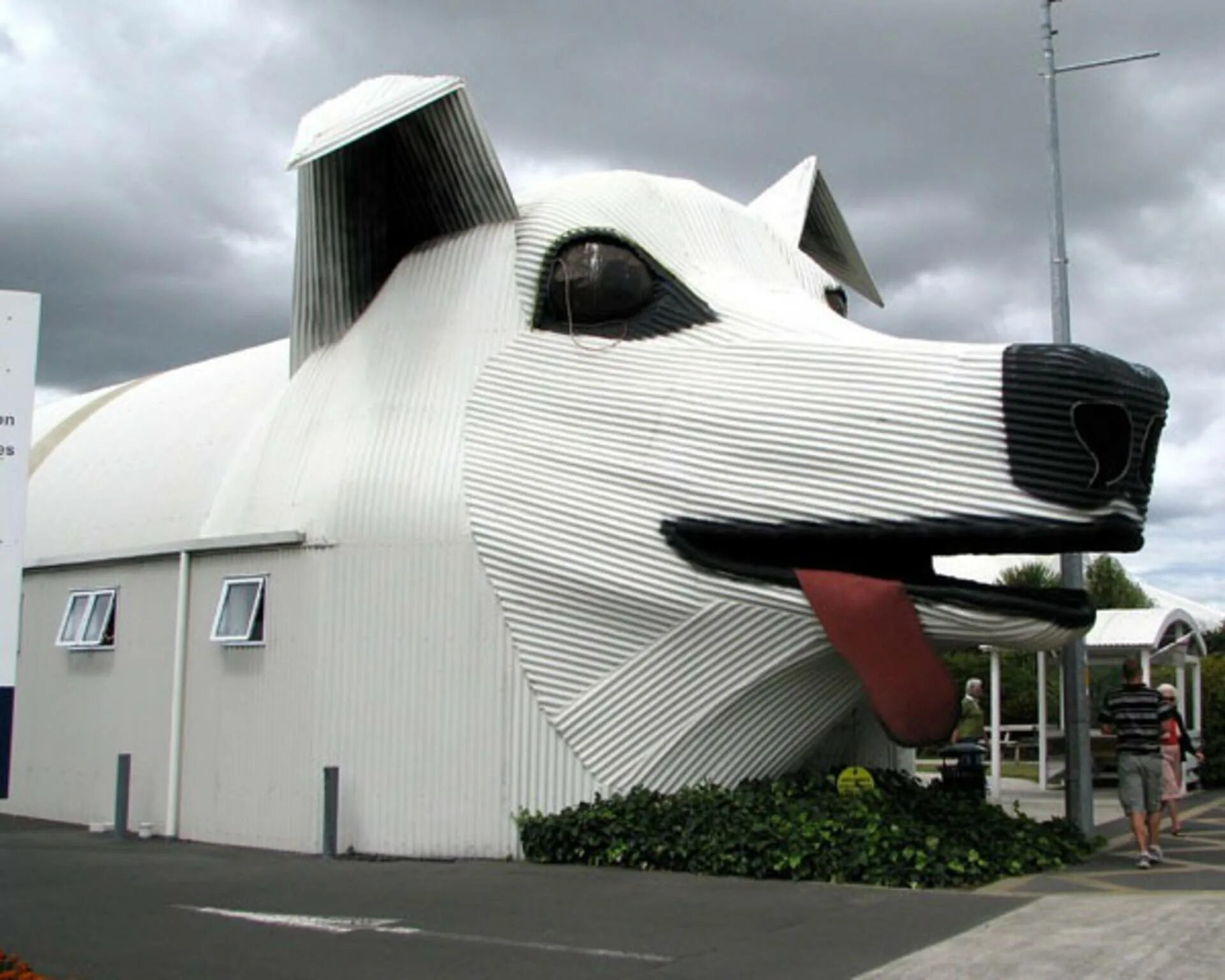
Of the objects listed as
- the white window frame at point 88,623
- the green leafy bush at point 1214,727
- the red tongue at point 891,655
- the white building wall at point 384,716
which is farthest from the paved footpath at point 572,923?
the green leafy bush at point 1214,727

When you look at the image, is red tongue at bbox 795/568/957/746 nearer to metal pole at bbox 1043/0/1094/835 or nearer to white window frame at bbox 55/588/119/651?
metal pole at bbox 1043/0/1094/835

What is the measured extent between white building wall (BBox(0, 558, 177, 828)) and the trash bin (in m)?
7.22

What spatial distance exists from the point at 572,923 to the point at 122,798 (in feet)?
21.7

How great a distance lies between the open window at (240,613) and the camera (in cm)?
1228

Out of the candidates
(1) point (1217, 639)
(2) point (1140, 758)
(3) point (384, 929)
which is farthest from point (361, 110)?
(1) point (1217, 639)

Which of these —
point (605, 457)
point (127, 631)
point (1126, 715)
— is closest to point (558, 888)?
point (605, 457)

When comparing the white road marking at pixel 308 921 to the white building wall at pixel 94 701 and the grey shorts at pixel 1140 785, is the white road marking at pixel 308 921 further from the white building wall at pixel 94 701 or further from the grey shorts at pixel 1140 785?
the grey shorts at pixel 1140 785

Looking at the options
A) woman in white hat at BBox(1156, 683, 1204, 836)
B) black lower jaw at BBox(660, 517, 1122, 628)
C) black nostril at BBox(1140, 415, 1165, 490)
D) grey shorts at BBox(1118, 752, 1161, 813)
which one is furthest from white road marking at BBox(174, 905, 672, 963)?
woman in white hat at BBox(1156, 683, 1204, 836)

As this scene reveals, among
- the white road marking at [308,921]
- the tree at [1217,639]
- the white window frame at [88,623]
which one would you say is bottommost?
the white road marking at [308,921]

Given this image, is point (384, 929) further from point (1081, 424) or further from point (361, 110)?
point (361, 110)

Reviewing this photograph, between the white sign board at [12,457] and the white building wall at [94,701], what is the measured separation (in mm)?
7673

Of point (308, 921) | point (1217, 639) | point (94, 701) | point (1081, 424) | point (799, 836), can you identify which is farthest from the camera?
point (1217, 639)

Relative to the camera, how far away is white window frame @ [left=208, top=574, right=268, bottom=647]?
483 inches

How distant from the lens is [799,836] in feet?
32.4
